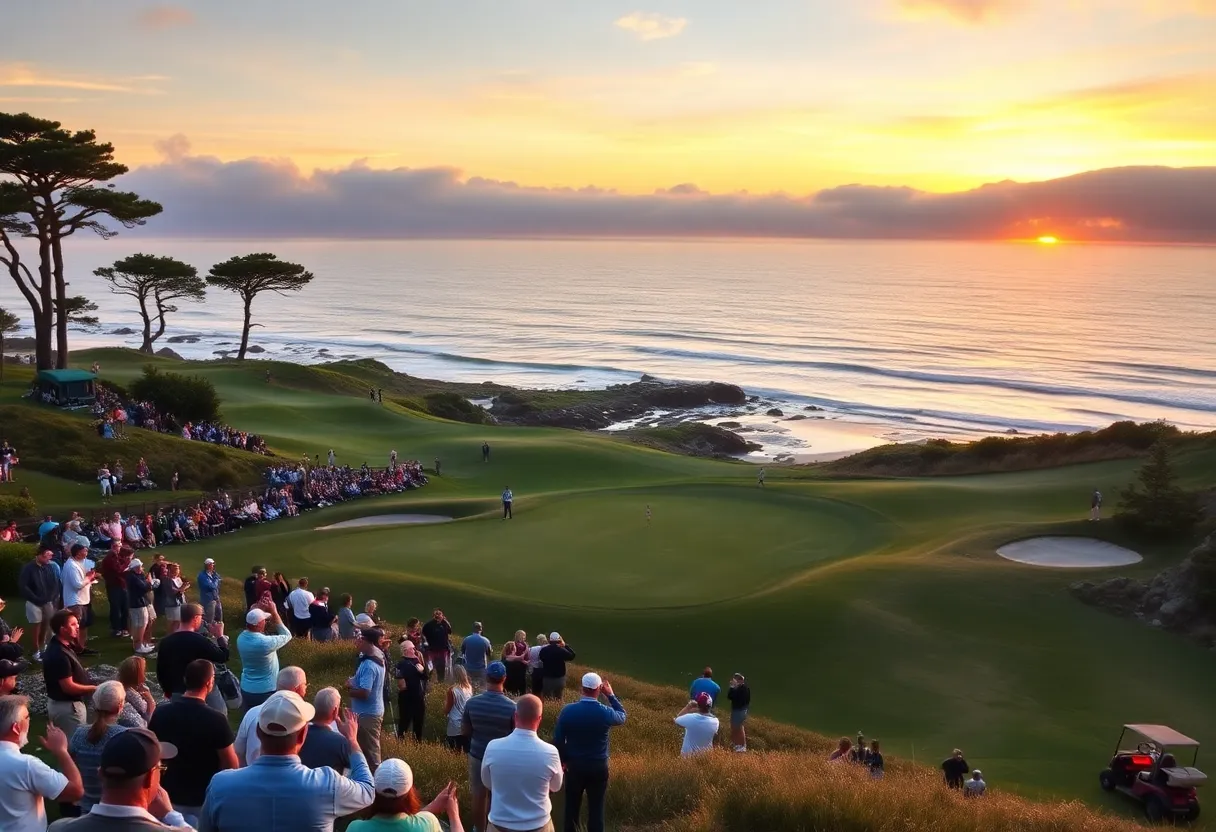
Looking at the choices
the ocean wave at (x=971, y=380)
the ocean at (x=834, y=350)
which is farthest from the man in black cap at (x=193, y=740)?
the ocean wave at (x=971, y=380)

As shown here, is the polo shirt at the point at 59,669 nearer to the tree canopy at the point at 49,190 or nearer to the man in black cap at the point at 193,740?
the man in black cap at the point at 193,740

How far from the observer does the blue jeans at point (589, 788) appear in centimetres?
791

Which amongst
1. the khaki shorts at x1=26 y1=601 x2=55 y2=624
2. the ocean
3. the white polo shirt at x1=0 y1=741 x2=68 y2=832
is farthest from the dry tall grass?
the ocean

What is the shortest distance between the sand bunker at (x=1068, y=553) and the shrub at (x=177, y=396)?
32.8 meters

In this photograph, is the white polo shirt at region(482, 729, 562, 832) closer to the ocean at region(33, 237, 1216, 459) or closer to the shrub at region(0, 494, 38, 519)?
the shrub at region(0, 494, 38, 519)

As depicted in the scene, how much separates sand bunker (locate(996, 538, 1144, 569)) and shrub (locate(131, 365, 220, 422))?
108 ft

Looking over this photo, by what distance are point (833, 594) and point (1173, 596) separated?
24.4ft

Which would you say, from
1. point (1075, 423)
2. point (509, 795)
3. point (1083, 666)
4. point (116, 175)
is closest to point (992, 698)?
point (1083, 666)

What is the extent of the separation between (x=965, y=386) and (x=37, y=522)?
8555 centimetres

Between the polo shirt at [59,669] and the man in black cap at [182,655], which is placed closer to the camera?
the man in black cap at [182,655]

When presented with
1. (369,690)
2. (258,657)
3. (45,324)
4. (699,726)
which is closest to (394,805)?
(369,690)

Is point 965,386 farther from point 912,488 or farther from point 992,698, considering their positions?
point 992,698

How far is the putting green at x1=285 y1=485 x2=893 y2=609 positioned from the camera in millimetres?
22992

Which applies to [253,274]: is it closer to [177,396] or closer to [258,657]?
[177,396]
